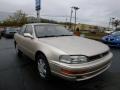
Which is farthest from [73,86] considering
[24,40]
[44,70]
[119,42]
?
[119,42]

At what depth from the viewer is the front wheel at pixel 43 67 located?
409cm

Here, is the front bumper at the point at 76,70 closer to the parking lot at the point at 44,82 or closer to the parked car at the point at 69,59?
the parked car at the point at 69,59

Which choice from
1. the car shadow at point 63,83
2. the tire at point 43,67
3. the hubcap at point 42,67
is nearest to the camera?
the car shadow at point 63,83

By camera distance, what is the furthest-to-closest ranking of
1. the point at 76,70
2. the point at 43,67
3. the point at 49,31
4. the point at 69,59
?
the point at 49,31
the point at 43,67
the point at 69,59
the point at 76,70

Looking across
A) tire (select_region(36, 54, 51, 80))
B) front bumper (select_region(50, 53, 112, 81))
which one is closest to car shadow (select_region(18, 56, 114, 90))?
tire (select_region(36, 54, 51, 80))

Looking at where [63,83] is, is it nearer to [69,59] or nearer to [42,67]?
[42,67]

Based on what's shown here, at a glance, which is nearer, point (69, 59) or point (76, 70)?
point (76, 70)

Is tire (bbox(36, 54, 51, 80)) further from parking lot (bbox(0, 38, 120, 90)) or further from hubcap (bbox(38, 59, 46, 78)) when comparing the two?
parking lot (bbox(0, 38, 120, 90))

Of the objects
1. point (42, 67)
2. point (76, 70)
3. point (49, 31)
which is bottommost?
point (42, 67)

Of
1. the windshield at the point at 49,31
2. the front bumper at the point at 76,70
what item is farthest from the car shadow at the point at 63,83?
the windshield at the point at 49,31

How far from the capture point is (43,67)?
4332mm

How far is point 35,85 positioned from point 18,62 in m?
2.41

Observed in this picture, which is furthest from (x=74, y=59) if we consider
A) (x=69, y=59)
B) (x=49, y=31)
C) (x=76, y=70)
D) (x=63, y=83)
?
(x=49, y=31)

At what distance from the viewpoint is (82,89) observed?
3.82 metres
